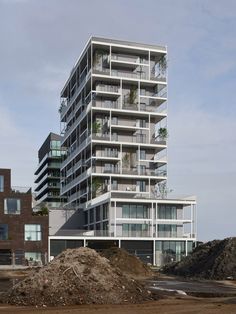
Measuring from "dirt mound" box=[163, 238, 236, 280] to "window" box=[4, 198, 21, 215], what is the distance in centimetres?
2747

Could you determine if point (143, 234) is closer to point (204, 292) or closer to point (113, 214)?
point (113, 214)

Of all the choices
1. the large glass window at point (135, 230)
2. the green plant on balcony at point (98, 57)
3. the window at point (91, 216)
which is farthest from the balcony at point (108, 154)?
the green plant on balcony at point (98, 57)

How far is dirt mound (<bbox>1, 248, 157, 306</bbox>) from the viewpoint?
86.1ft

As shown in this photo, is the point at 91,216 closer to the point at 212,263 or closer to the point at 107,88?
the point at 107,88

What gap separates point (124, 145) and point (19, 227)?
3260 cm

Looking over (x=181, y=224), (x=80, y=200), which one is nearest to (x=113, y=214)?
(x=181, y=224)

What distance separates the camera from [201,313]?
22.3 metres

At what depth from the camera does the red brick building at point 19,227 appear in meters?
80.1

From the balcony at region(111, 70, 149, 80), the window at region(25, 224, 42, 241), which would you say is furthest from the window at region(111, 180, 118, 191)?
the window at region(25, 224, 42, 241)

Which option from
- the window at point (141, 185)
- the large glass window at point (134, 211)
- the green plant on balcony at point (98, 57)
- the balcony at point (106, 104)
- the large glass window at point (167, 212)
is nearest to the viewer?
the large glass window at point (134, 211)

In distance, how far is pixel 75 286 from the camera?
88.8 ft

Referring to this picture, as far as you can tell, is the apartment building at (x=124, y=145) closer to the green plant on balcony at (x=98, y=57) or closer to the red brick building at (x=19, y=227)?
the green plant on balcony at (x=98, y=57)

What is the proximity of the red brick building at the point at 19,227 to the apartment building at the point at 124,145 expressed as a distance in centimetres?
1508

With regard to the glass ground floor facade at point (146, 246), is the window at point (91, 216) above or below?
above
